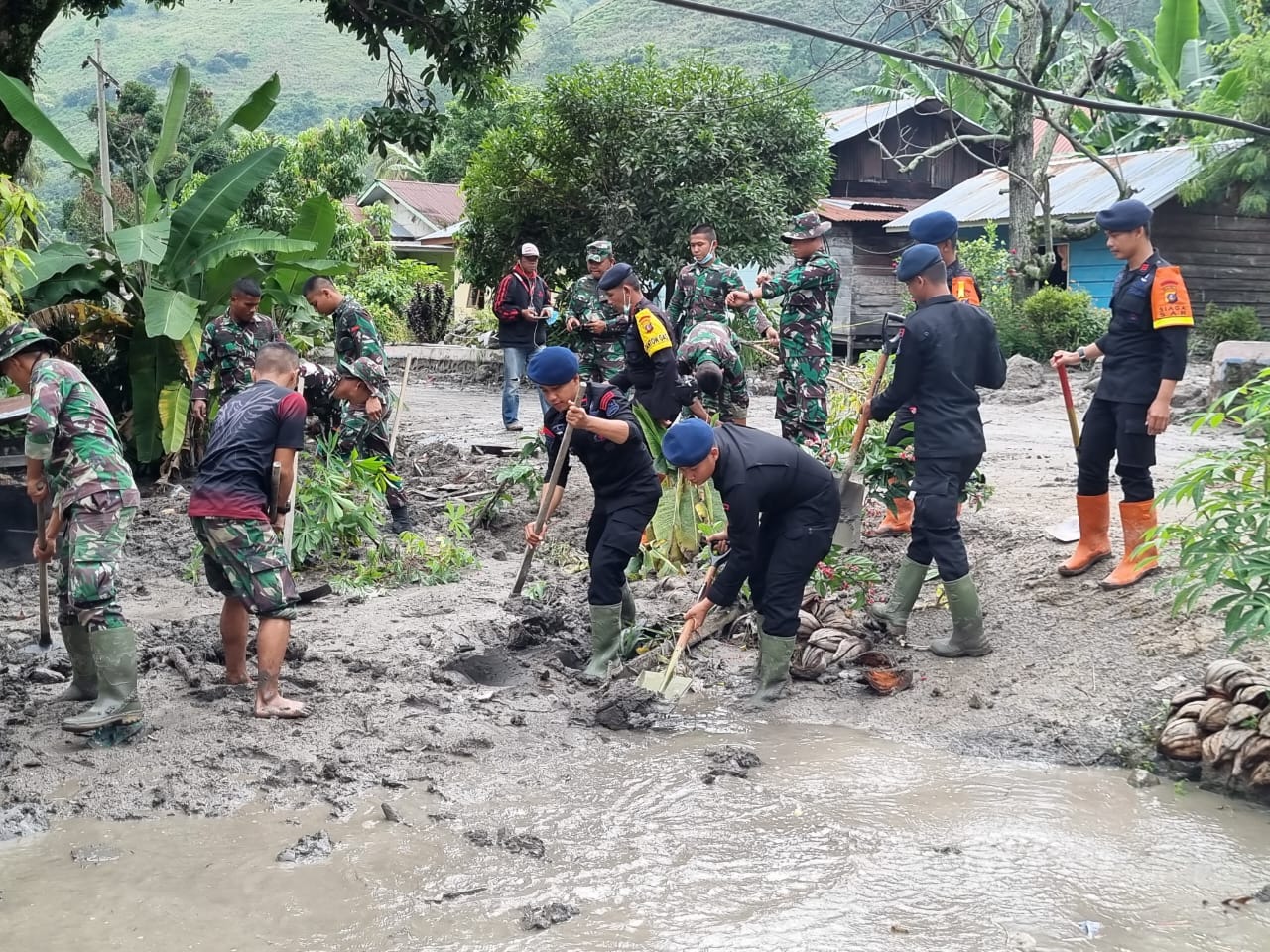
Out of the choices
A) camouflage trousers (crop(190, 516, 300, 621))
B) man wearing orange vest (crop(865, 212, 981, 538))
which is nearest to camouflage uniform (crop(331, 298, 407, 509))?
camouflage trousers (crop(190, 516, 300, 621))

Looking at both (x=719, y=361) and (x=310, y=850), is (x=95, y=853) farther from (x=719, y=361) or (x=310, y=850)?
(x=719, y=361)

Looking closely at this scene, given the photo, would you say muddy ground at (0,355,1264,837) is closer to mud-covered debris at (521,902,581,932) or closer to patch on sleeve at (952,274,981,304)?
mud-covered debris at (521,902,581,932)

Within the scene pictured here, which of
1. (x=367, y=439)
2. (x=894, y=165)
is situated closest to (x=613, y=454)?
(x=367, y=439)

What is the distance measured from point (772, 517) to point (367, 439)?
162 inches

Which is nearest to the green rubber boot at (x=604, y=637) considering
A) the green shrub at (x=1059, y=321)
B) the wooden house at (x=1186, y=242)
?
the green shrub at (x=1059, y=321)

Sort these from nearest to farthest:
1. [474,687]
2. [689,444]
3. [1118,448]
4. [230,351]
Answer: [689,444] → [474,687] → [1118,448] → [230,351]

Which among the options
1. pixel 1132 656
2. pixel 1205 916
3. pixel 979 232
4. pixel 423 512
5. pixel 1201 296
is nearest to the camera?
pixel 1205 916

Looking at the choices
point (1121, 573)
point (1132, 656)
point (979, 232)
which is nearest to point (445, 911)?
point (1132, 656)

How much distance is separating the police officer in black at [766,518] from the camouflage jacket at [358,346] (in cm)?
365

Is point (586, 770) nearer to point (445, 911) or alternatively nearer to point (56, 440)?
point (445, 911)

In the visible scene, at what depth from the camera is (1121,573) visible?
7160 mm

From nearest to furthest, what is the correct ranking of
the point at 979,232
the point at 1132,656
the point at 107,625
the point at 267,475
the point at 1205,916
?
the point at 1205,916 < the point at 107,625 < the point at 267,475 < the point at 1132,656 < the point at 979,232

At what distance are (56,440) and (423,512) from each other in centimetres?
517

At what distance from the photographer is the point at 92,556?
217 inches
